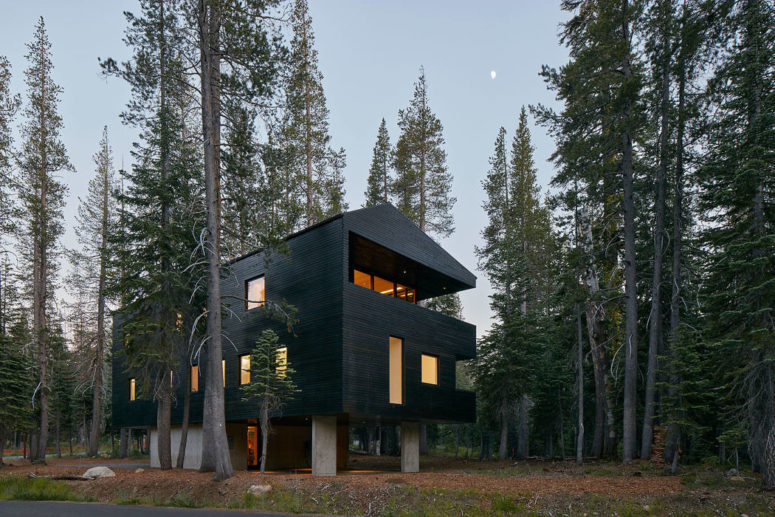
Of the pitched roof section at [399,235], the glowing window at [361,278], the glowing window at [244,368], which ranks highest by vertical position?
the pitched roof section at [399,235]

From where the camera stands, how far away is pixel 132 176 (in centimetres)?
1761

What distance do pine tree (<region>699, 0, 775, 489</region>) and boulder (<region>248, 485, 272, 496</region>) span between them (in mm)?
10811

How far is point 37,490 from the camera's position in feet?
42.4

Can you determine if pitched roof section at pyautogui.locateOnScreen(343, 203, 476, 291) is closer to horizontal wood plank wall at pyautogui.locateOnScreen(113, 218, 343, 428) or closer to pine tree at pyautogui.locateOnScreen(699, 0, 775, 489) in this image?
horizontal wood plank wall at pyautogui.locateOnScreen(113, 218, 343, 428)

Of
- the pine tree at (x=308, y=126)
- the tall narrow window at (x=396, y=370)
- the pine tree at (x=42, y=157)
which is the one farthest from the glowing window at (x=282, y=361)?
the pine tree at (x=42, y=157)

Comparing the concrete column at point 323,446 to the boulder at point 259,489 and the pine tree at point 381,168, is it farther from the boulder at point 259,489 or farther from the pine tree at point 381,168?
the pine tree at point 381,168

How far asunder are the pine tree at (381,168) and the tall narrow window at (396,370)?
18.5 metres

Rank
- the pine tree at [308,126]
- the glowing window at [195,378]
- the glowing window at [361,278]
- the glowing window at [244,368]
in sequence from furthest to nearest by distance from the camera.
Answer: the pine tree at [308,126] → the glowing window at [195,378] → the glowing window at [361,278] → the glowing window at [244,368]

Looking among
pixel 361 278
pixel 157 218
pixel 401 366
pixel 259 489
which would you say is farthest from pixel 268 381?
pixel 157 218

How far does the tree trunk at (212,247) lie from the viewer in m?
13.8

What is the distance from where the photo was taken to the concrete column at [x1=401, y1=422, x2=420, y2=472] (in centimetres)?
1897

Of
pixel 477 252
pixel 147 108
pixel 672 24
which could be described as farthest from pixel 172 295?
pixel 477 252

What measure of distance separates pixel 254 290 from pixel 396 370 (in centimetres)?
644

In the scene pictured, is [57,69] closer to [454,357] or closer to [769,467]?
[454,357]
